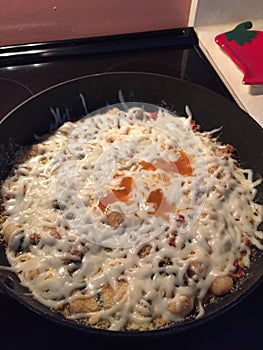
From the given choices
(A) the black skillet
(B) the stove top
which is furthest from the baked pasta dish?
(B) the stove top

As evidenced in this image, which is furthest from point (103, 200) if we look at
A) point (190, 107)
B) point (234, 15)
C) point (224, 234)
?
point (234, 15)

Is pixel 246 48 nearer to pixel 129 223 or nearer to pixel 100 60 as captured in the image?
pixel 100 60

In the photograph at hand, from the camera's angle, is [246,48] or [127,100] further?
[246,48]

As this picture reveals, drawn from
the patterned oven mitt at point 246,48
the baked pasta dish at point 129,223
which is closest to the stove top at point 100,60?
the patterned oven mitt at point 246,48

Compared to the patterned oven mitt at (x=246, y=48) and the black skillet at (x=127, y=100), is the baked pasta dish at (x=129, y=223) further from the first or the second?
the patterned oven mitt at (x=246, y=48)

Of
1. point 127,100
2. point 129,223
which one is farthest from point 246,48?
point 129,223

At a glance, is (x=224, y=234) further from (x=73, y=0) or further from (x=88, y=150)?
(x=73, y=0)
